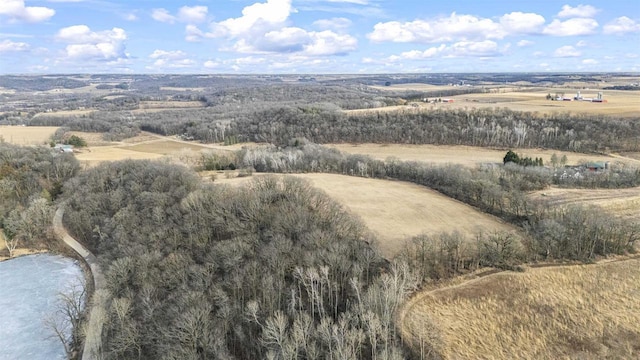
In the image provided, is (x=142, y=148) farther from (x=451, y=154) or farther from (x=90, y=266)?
(x=451, y=154)

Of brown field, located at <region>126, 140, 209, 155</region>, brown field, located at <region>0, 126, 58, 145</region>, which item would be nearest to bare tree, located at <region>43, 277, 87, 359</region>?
brown field, located at <region>126, 140, 209, 155</region>

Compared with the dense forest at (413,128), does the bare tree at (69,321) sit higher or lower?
lower

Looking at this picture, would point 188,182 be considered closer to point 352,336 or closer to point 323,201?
point 323,201

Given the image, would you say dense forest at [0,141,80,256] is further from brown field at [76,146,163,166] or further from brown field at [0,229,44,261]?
brown field at [76,146,163,166]

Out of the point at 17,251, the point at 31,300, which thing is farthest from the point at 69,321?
the point at 17,251

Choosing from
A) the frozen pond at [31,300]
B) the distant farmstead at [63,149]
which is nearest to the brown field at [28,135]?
the distant farmstead at [63,149]

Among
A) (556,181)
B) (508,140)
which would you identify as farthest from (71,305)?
(508,140)

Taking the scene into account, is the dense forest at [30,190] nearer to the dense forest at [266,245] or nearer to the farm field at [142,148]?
the dense forest at [266,245]
